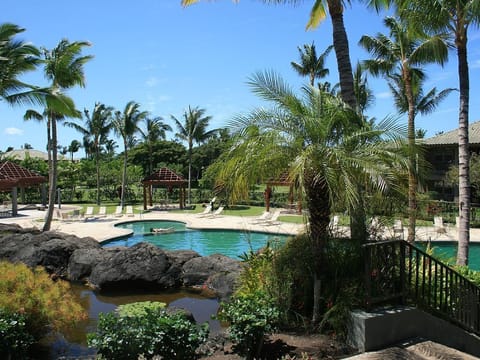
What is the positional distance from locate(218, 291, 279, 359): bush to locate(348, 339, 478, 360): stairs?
1.16m

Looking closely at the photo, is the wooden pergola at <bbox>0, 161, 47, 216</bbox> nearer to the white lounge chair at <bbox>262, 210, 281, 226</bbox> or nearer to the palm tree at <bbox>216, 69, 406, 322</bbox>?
the white lounge chair at <bbox>262, 210, 281, 226</bbox>

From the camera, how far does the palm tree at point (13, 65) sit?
1302 centimetres

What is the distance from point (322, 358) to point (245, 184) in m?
2.67

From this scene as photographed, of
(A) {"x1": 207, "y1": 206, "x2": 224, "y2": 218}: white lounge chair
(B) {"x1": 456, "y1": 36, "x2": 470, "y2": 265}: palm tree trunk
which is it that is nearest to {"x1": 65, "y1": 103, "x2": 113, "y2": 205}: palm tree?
(A) {"x1": 207, "y1": 206, "x2": 224, "y2": 218}: white lounge chair

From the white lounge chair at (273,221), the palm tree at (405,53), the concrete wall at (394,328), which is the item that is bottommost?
the concrete wall at (394,328)

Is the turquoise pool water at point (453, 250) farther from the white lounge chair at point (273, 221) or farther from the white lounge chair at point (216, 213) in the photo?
the white lounge chair at point (216, 213)

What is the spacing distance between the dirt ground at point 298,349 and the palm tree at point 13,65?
442 inches

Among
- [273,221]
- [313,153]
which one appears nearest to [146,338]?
[313,153]

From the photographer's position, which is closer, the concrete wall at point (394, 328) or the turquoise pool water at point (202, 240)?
the concrete wall at point (394, 328)

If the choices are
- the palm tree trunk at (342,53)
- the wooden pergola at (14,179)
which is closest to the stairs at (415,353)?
the palm tree trunk at (342,53)

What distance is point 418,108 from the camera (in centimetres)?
3578

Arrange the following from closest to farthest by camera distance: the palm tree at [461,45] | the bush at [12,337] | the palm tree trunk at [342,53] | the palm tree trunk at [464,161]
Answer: the bush at [12,337] → the palm tree trunk at [342,53] → the palm tree at [461,45] → the palm tree trunk at [464,161]

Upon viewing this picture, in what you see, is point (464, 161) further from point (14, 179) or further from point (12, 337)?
point (14, 179)

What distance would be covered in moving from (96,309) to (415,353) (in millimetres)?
6842
